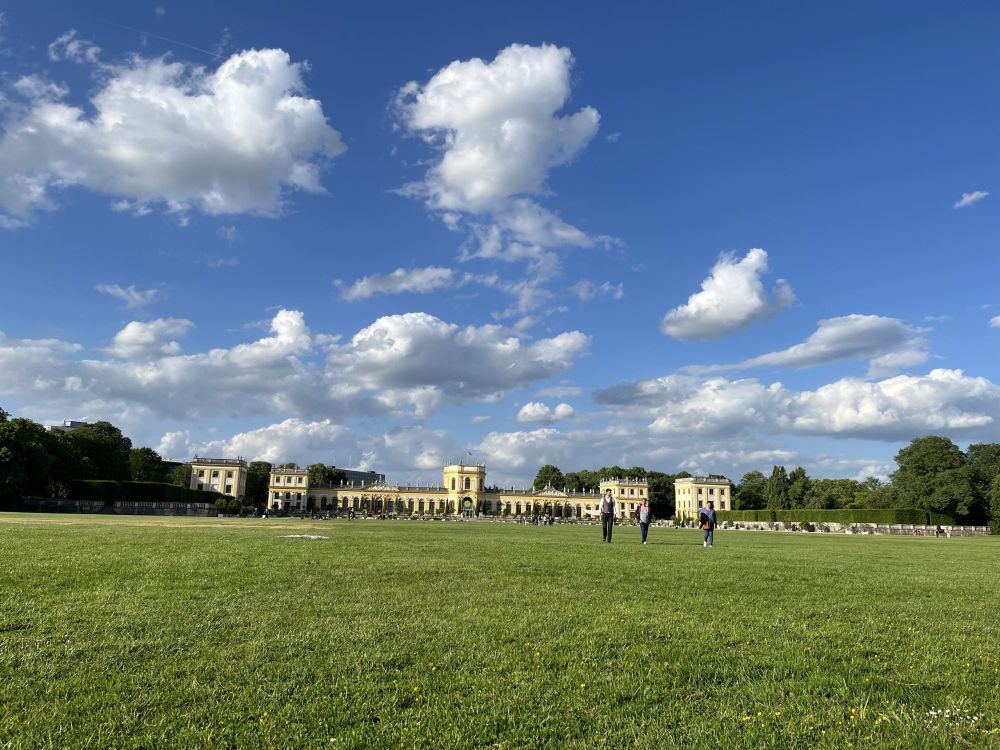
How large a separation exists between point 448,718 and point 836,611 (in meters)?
6.57

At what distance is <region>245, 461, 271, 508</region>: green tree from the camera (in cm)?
15680

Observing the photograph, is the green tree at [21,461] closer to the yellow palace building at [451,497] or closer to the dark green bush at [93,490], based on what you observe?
the dark green bush at [93,490]

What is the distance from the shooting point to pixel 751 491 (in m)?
164

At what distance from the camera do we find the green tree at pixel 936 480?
7456 cm

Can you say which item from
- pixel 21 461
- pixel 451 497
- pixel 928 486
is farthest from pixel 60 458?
pixel 928 486

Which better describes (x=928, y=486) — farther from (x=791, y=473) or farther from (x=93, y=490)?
(x=93, y=490)

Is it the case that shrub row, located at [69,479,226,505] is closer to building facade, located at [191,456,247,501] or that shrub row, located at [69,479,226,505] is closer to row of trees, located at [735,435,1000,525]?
building facade, located at [191,456,247,501]

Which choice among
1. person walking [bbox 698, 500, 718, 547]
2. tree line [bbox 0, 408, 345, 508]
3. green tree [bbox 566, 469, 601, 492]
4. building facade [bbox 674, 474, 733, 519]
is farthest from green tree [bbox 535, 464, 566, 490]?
person walking [bbox 698, 500, 718, 547]

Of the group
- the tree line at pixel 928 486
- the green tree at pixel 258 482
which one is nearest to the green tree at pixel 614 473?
the tree line at pixel 928 486

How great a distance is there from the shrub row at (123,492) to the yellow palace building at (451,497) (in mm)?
60032

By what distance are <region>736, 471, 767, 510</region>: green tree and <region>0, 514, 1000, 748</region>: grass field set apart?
15577 centimetres

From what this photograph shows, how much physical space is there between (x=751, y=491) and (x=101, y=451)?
134 meters

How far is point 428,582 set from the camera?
1136 cm

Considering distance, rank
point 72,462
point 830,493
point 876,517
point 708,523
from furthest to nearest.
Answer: point 830,493, point 72,462, point 876,517, point 708,523
